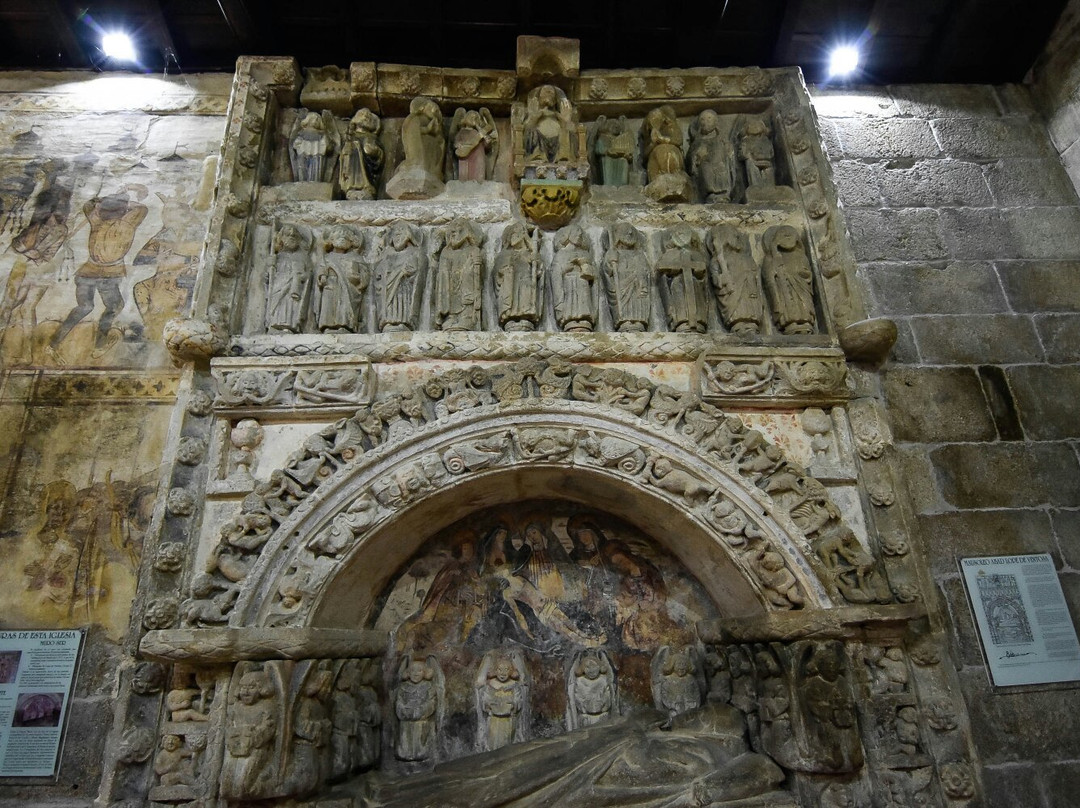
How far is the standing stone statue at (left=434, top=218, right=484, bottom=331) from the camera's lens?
157 inches

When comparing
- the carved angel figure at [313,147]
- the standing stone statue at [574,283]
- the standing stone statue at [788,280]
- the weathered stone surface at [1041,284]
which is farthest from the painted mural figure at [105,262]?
the weathered stone surface at [1041,284]

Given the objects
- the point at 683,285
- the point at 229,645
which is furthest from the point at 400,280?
the point at 229,645

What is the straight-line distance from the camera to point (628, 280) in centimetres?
409

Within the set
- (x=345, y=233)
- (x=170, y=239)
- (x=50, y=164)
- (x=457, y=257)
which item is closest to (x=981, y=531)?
(x=457, y=257)

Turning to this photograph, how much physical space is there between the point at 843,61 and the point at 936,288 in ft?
6.23

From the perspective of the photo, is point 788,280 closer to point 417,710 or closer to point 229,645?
point 417,710

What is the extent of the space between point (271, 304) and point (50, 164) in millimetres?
2208

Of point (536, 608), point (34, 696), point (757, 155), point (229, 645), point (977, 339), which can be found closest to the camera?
point (229, 645)

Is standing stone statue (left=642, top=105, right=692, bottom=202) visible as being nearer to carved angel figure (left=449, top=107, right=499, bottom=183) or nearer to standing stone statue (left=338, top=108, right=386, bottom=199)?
carved angel figure (left=449, top=107, right=499, bottom=183)

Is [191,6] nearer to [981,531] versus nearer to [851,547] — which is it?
[851,547]

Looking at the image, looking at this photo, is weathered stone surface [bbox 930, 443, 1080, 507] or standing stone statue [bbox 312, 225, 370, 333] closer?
weathered stone surface [bbox 930, 443, 1080, 507]

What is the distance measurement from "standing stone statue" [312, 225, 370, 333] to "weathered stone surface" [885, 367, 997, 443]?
310cm

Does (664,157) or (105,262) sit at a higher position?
(664,157)

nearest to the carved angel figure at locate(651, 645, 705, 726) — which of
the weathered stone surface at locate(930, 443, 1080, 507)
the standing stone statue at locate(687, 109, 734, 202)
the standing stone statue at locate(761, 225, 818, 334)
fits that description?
the weathered stone surface at locate(930, 443, 1080, 507)
